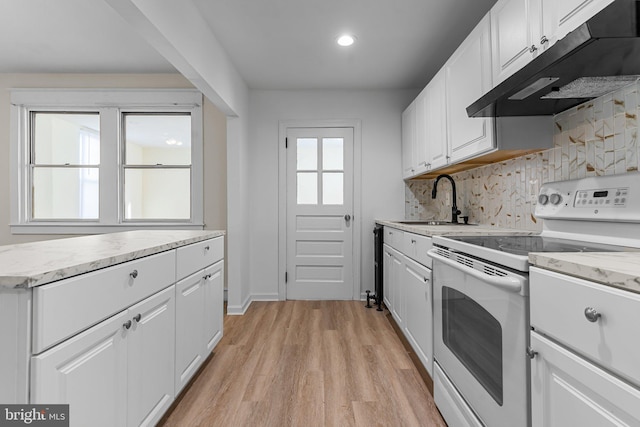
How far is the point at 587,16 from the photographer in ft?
3.75

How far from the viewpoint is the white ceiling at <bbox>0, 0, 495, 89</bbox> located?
2275mm

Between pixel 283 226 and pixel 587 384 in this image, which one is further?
pixel 283 226

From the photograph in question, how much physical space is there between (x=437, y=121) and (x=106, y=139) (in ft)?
11.5

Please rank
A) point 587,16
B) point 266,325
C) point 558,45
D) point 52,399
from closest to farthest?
point 52,399
point 558,45
point 587,16
point 266,325

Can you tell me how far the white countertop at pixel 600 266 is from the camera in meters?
0.62

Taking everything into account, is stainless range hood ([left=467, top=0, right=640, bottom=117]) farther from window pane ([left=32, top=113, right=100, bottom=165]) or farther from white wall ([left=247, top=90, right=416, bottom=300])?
window pane ([left=32, top=113, right=100, bottom=165])

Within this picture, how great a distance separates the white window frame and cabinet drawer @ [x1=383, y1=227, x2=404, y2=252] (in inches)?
81.4

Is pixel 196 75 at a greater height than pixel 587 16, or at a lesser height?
greater

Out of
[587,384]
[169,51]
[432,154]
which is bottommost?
[587,384]

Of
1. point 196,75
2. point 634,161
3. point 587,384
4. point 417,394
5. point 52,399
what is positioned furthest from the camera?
point 196,75

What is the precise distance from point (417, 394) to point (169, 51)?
2.48m

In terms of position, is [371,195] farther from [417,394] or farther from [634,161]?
[634,161]

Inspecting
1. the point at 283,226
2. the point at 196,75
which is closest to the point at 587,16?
the point at 196,75

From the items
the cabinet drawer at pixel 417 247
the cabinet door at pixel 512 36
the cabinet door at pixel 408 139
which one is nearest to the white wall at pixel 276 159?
the cabinet door at pixel 408 139
